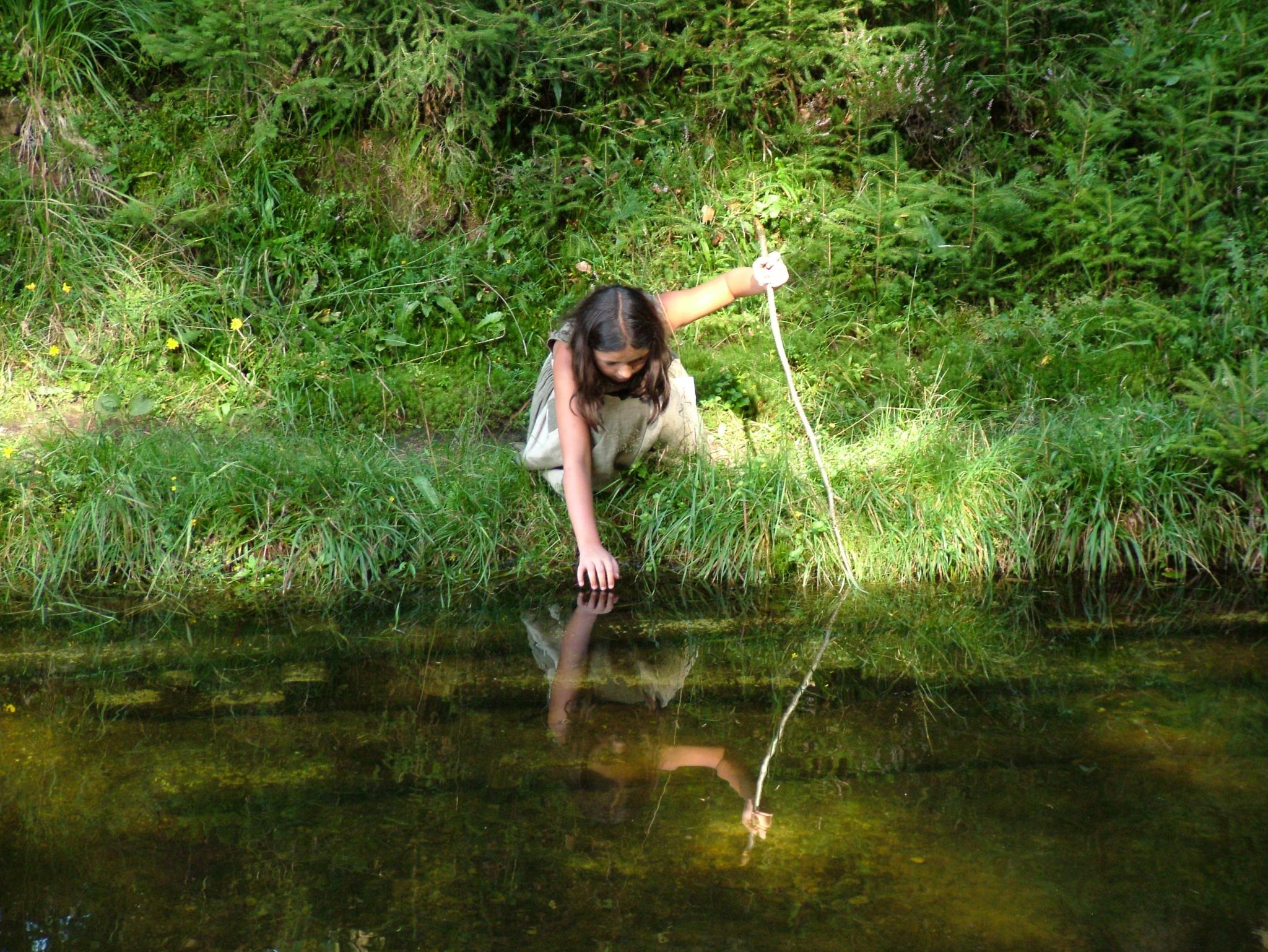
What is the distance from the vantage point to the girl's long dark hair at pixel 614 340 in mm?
3709

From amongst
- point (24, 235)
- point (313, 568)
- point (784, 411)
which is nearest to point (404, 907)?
point (313, 568)

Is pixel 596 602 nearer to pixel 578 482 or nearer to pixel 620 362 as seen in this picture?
pixel 578 482

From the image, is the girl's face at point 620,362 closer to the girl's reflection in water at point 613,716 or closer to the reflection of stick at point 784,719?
the girl's reflection in water at point 613,716

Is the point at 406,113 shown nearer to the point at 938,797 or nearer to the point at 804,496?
the point at 804,496

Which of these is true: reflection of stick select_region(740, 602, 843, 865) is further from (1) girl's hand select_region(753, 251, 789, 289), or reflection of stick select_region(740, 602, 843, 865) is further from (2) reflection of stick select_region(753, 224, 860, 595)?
(1) girl's hand select_region(753, 251, 789, 289)

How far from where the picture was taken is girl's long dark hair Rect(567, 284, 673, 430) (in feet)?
12.2

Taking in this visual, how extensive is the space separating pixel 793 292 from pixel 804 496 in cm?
165

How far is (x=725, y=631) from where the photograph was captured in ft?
12.7

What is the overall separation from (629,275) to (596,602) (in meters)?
2.27

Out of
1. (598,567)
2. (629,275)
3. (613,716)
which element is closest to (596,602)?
(598,567)

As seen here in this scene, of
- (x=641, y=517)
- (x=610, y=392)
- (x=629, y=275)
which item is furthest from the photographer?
(x=629, y=275)

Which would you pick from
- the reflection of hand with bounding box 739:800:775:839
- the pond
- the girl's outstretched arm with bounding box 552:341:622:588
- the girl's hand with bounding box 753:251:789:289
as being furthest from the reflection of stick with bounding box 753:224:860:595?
the reflection of hand with bounding box 739:800:775:839

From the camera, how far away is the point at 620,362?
3.79 meters

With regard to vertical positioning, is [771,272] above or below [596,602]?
above
